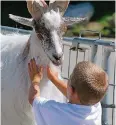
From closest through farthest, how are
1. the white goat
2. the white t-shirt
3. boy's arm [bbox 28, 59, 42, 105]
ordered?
the white t-shirt, boy's arm [bbox 28, 59, 42, 105], the white goat

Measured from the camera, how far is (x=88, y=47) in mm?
4023

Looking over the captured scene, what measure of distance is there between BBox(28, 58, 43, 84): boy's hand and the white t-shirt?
1.43 ft

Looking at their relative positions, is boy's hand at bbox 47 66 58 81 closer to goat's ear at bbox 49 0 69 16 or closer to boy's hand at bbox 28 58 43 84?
boy's hand at bbox 28 58 43 84

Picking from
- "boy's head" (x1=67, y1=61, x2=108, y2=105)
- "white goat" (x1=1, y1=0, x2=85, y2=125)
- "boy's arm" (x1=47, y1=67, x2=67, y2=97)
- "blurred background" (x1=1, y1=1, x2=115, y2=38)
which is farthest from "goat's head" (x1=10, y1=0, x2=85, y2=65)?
"blurred background" (x1=1, y1=1, x2=115, y2=38)

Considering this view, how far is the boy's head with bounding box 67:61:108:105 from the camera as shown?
249 cm

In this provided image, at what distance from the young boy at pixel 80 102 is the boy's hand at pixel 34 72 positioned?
36 centimetres

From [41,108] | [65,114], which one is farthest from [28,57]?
[65,114]

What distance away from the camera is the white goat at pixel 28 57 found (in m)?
3.52

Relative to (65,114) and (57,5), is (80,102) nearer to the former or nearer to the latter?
(65,114)

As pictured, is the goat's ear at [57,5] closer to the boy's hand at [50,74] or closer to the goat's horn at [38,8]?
the goat's horn at [38,8]

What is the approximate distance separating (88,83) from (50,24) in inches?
44.2

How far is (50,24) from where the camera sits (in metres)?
3.51

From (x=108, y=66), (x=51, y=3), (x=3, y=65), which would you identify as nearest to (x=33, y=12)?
(x=51, y=3)

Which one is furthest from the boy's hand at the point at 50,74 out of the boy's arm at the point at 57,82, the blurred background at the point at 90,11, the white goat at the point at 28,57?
the blurred background at the point at 90,11
